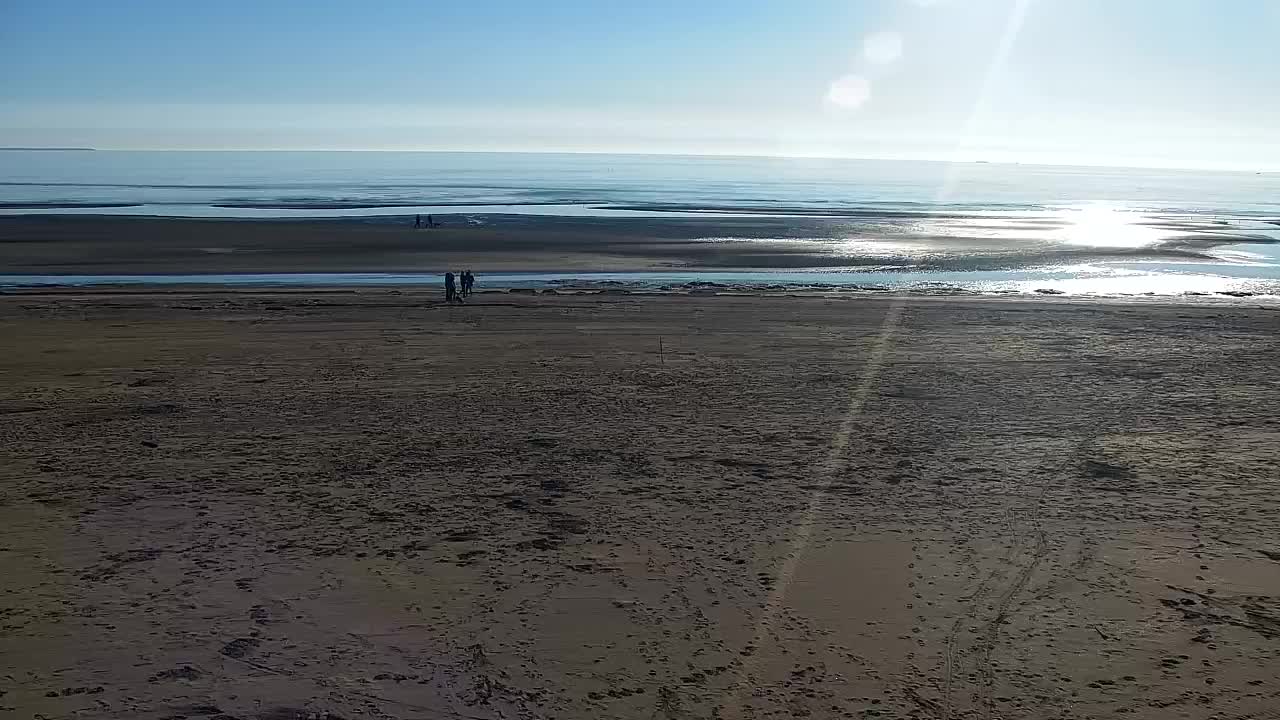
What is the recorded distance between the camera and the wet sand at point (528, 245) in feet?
139

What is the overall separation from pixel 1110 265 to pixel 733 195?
70710mm

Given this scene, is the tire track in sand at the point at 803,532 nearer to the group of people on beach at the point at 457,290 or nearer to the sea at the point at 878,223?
the group of people on beach at the point at 457,290

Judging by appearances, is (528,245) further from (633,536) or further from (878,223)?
(633,536)

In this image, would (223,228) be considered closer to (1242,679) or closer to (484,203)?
(484,203)

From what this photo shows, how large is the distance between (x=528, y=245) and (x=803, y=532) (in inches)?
1658

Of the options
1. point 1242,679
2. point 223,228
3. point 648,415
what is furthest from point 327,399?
point 223,228

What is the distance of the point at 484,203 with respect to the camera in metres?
88.8

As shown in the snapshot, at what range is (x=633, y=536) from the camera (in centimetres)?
1050

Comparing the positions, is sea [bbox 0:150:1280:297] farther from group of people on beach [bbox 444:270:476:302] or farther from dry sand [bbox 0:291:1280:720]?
dry sand [bbox 0:291:1280:720]

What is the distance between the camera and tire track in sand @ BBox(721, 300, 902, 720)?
297 inches

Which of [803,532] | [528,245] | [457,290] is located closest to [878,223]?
[528,245]

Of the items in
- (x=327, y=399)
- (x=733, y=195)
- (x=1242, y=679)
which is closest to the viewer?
(x=1242, y=679)

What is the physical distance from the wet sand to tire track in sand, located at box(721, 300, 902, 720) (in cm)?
2491

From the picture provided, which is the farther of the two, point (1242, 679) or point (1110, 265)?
point (1110, 265)
